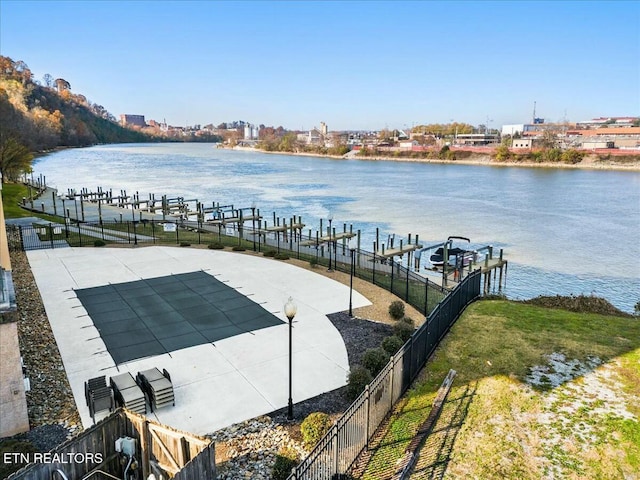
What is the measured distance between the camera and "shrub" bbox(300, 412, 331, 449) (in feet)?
27.0

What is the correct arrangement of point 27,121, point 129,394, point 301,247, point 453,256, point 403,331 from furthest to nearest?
point 27,121, point 301,247, point 453,256, point 403,331, point 129,394

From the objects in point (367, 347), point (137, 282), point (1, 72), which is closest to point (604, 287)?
point (367, 347)

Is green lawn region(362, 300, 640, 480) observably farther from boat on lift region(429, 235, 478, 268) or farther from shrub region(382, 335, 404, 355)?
boat on lift region(429, 235, 478, 268)

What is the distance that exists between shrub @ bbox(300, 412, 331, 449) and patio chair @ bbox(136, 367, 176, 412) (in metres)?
3.11

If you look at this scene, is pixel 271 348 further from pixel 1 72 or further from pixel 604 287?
pixel 1 72

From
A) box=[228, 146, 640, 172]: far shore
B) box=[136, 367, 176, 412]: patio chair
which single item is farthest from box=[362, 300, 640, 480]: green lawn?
box=[228, 146, 640, 172]: far shore

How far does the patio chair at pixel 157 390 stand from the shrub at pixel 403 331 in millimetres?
6259

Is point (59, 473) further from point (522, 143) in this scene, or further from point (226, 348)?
point (522, 143)

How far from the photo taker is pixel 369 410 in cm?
808

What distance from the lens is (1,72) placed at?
497ft

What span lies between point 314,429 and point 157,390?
351cm

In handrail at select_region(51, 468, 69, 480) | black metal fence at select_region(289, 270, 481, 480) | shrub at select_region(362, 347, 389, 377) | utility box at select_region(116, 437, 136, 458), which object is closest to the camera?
handrail at select_region(51, 468, 69, 480)

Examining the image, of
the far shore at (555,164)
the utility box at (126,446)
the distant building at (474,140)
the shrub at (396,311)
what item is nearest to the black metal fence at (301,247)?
the shrub at (396,311)

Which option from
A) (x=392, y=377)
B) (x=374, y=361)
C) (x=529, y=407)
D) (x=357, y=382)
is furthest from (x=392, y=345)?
(x=529, y=407)
